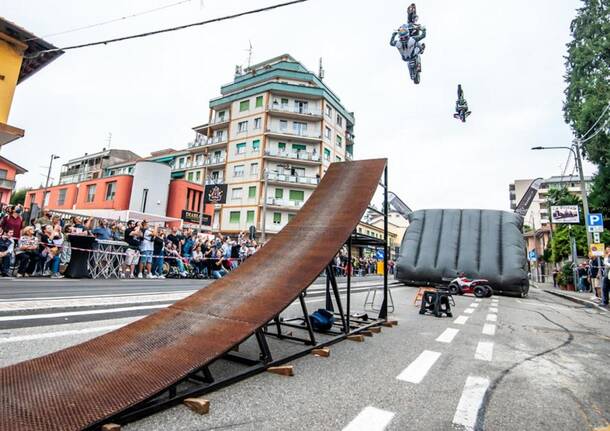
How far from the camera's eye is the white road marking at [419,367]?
3037mm

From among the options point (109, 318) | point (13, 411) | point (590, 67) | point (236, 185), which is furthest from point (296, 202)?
point (13, 411)

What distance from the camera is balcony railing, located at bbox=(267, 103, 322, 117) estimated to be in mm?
43125

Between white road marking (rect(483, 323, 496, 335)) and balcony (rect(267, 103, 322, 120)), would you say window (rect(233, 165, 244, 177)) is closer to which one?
balcony (rect(267, 103, 322, 120))

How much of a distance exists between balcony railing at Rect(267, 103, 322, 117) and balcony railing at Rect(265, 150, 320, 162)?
5.01m

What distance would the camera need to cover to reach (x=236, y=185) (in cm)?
4381

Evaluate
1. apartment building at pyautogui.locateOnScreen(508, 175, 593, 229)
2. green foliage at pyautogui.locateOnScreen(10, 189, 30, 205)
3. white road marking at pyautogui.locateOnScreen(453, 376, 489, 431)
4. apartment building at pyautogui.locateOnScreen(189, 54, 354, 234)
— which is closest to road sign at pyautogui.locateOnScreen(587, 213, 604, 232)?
white road marking at pyautogui.locateOnScreen(453, 376, 489, 431)

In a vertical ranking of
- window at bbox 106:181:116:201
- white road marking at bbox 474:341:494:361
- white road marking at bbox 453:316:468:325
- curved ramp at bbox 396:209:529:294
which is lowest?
white road marking at bbox 474:341:494:361

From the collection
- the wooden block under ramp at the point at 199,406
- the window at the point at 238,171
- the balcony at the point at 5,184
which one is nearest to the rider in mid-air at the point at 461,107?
the wooden block under ramp at the point at 199,406

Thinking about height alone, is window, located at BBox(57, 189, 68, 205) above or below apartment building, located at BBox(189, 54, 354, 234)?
below

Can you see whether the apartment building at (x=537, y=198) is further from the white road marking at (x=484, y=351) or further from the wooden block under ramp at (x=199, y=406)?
the wooden block under ramp at (x=199, y=406)

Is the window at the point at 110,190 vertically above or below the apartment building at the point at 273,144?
below

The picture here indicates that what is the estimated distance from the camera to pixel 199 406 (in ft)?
7.11

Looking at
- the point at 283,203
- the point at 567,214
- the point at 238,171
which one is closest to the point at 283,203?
the point at 283,203

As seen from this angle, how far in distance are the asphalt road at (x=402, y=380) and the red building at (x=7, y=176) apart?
54.3 metres
